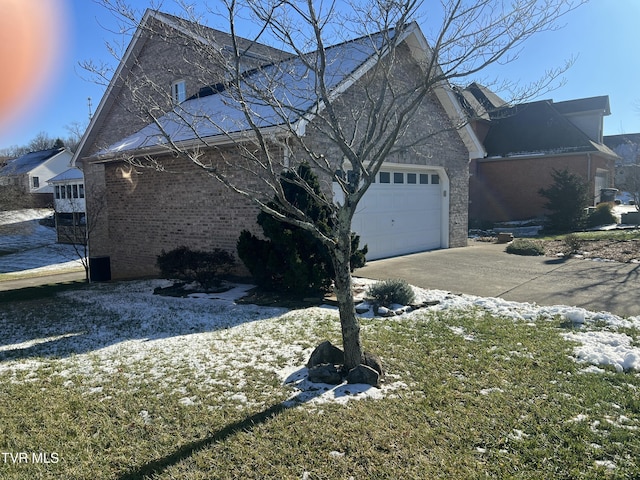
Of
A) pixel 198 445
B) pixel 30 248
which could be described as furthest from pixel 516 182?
pixel 30 248

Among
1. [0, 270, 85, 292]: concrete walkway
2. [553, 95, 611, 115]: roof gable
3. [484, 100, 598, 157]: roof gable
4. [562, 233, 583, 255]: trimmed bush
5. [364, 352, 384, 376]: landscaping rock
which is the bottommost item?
[0, 270, 85, 292]: concrete walkway

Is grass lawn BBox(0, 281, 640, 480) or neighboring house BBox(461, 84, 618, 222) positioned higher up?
Answer: neighboring house BBox(461, 84, 618, 222)

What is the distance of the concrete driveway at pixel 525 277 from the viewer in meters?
Answer: 7.57

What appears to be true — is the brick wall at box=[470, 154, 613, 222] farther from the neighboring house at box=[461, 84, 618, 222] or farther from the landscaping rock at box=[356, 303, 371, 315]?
the landscaping rock at box=[356, 303, 371, 315]

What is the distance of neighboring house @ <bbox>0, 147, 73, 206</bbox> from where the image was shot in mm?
46250

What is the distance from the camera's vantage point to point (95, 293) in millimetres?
9969

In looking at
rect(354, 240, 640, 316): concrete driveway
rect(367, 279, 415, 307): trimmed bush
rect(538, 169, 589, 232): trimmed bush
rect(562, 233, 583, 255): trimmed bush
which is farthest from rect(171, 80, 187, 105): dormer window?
rect(538, 169, 589, 232): trimmed bush

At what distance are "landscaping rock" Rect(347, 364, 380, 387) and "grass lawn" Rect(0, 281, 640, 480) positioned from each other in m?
0.11

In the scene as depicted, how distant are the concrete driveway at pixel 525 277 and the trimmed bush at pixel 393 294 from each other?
1540 millimetres

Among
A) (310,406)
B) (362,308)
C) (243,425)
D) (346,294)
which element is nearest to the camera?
(243,425)

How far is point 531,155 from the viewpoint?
2280 centimetres

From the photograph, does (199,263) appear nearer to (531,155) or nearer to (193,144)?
(193,144)

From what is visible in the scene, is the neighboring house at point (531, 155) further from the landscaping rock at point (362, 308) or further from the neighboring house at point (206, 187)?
the landscaping rock at point (362, 308)

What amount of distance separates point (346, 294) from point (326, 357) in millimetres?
752
